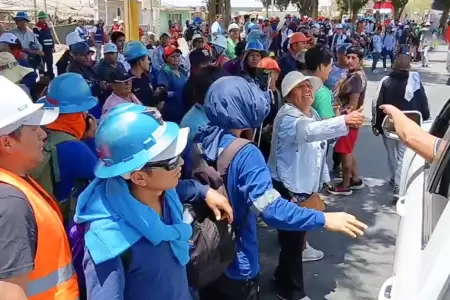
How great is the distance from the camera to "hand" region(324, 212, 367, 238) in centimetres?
217

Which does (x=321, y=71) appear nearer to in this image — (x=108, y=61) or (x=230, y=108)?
(x=230, y=108)

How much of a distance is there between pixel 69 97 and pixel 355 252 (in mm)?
2828

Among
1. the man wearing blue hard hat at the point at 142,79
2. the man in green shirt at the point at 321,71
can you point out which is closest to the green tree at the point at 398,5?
the man wearing blue hard hat at the point at 142,79

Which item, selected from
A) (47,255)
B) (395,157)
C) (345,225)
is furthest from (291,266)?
(395,157)

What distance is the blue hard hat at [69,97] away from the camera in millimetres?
3029

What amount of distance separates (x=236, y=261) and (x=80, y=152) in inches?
38.7

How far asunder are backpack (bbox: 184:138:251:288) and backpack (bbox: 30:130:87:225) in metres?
0.58

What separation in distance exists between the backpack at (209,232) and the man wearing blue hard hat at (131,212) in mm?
233

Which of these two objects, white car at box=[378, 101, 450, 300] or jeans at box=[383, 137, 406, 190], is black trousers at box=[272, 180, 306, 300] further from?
jeans at box=[383, 137, 406, 190]

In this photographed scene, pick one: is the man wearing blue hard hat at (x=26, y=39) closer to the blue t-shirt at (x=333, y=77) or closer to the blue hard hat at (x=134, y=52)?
the blue hard hat at (x=134, y=52)

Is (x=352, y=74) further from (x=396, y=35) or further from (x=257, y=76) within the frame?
(x=396, y=35)

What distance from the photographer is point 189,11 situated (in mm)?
36656

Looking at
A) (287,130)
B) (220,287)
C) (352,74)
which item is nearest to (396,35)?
(352,74)

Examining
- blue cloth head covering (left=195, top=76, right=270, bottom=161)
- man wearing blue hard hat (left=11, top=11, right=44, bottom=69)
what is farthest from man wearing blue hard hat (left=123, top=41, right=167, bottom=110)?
man wearing blue hard hat (left=11, top=11, right=44, bottom=69)
